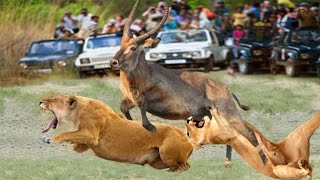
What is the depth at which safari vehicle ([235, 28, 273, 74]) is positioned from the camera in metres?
31.7

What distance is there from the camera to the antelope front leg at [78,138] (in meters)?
11.9

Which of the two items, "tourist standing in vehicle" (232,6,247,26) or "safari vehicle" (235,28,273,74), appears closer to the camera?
"safari vehicle" (235,28,273,74)

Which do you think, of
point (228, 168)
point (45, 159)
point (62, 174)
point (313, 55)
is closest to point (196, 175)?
point (228, 168)

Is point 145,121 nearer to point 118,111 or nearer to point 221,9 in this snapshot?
point 118,111

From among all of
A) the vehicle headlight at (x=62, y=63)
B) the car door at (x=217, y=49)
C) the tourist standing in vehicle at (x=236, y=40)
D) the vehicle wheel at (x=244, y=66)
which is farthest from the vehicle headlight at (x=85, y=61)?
the vehicle wheel at (x=244, y=66)

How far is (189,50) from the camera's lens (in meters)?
33.2

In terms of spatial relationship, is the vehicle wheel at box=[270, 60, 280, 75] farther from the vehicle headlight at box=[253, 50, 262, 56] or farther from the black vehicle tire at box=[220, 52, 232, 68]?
the black vehicle tire at box=[220, 52, 232, 68]

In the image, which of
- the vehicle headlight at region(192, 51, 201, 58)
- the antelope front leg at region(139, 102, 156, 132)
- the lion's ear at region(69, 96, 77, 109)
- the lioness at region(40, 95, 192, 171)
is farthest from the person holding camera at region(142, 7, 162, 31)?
the antelope front leg at region(139, 102, 156, 132)

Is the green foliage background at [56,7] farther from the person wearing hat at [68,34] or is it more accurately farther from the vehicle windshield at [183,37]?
the person wearing hat at [68,34]

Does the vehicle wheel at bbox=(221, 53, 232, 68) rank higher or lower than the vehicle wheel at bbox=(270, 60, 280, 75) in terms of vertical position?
lower

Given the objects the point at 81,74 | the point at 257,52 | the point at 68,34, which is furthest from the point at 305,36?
the point at 68,34

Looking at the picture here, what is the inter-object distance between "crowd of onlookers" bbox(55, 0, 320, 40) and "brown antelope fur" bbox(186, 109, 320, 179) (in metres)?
18.7

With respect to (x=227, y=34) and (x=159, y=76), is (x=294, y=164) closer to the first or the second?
(x=159, y=76)

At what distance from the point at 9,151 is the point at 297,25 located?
14.1 m
